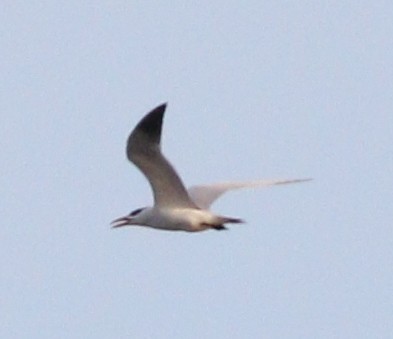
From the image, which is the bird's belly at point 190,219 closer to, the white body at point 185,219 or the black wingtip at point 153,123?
the white body at point 185,219

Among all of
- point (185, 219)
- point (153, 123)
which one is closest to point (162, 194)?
point (185, 219)

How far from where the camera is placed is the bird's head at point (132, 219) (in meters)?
25.8

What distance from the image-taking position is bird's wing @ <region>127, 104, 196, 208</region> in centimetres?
2392

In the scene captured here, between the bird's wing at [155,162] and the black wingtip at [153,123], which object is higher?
the black wingtip at [153,123]

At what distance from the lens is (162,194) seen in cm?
2516

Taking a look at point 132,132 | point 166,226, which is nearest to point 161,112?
point 132,132

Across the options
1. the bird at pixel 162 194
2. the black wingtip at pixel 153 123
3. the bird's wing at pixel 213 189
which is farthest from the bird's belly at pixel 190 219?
the black wingtip at pixel 153 123

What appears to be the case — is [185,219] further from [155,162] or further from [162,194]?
[155,162]

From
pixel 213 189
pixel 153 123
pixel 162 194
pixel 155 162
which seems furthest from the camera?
pixel 213 189

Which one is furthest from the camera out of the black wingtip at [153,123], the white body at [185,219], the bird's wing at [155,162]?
the white body at [185,219]

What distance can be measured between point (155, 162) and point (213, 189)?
262 centimetres

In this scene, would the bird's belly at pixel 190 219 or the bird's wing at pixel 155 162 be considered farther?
the bird's belly at pixel 190 219

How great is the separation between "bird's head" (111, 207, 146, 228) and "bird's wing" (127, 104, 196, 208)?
44 centimetres

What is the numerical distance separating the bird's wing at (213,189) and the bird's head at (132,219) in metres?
0.84
